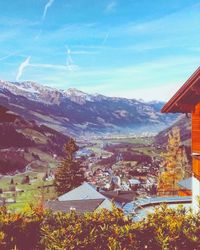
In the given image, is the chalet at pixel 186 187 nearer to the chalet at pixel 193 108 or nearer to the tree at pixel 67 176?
the chalet at pixel 193 108

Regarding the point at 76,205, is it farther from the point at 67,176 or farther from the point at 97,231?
the point at 97,231

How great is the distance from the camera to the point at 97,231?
8.66 metres

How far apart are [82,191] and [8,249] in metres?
66.7

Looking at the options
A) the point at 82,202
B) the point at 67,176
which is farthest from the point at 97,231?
the point at 67,176

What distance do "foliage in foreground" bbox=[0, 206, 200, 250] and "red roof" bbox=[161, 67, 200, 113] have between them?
5337 millimetres

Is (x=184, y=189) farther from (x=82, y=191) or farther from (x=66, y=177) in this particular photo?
(x=66, y=177)

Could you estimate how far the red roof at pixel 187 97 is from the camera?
1336 cm

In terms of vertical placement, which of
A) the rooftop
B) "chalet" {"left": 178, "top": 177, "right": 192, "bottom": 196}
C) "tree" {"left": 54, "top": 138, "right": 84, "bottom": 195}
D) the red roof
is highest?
"tree" {"left": 54, "top": 138, "right": 84, "bottom": 195}

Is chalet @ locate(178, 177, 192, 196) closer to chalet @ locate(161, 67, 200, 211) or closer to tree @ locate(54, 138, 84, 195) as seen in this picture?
chalet @ locate(161, 67, 200, 211)

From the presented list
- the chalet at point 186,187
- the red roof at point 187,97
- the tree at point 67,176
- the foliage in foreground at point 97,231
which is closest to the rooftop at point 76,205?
the chalet at point 186,187

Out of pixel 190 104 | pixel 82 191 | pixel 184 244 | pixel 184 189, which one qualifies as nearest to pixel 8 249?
pixel 184 244

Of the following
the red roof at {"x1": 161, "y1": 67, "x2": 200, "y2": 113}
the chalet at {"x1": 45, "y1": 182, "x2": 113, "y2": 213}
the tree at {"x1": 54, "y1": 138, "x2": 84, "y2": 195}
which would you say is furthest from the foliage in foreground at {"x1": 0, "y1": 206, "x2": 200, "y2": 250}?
the tree at {"x1": 54, "y1": 138, "x2": 84, "y2": 195}

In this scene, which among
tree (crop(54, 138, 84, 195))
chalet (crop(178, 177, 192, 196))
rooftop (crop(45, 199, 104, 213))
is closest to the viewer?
chalet (crop(178, 177, 192, 196))

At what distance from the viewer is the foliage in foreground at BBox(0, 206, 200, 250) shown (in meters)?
8.27
